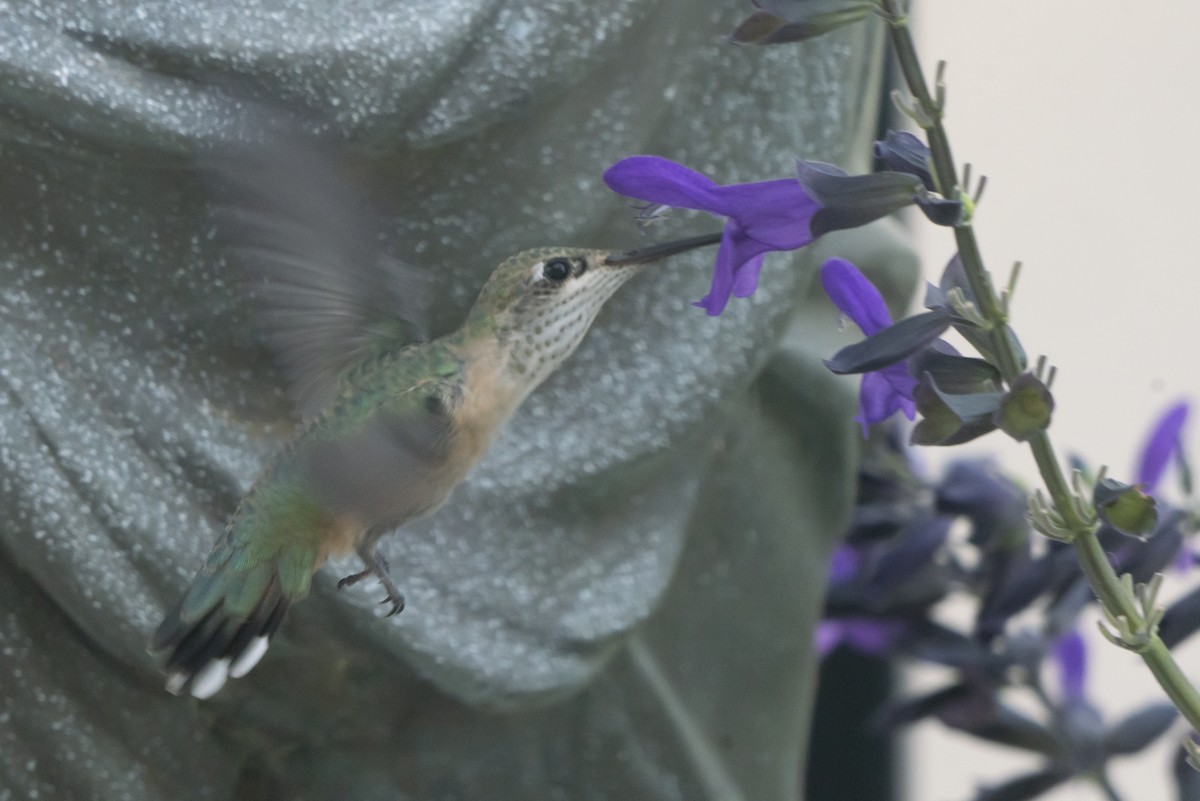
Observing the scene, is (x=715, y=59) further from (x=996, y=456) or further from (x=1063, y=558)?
(x=996, y=456)

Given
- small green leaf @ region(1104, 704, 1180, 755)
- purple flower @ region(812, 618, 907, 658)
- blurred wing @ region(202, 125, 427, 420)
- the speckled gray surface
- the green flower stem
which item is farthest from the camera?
purple flower @ region(812, 618, 907, 658)

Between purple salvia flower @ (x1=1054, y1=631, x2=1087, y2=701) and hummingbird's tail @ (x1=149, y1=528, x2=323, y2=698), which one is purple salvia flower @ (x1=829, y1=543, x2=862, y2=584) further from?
hummingbird's tail @ (x1=149, y1=528, x2=323, y2=698)

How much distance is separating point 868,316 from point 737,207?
0.21 feet

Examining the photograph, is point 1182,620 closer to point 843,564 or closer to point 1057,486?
point 843,564

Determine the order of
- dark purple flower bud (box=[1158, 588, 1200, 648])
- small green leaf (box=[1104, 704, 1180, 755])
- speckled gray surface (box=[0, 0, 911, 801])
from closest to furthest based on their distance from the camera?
speckled gray surface (box=[0, 0, 911, 801])
dark purple flower bud (box=[1158, 588, 1200, 648])
small green leaf (box=[1104, 704, 1180, 755])

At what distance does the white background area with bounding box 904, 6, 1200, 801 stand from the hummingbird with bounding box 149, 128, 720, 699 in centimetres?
110

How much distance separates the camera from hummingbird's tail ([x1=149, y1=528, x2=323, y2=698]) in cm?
52

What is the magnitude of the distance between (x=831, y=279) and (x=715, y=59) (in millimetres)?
362

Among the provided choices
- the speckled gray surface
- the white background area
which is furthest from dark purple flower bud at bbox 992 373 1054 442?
the white background area

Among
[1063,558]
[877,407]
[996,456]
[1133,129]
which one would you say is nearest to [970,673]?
[1063,558]

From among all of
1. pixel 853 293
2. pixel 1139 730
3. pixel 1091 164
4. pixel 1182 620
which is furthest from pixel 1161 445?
pixel 1091 164

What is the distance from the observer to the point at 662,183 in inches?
17.6

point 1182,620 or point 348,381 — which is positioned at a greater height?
point 348,381

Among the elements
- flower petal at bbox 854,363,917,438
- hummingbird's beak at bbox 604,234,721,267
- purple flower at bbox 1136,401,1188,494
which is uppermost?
hummingbird's beak at bbox 604,234,721,267
